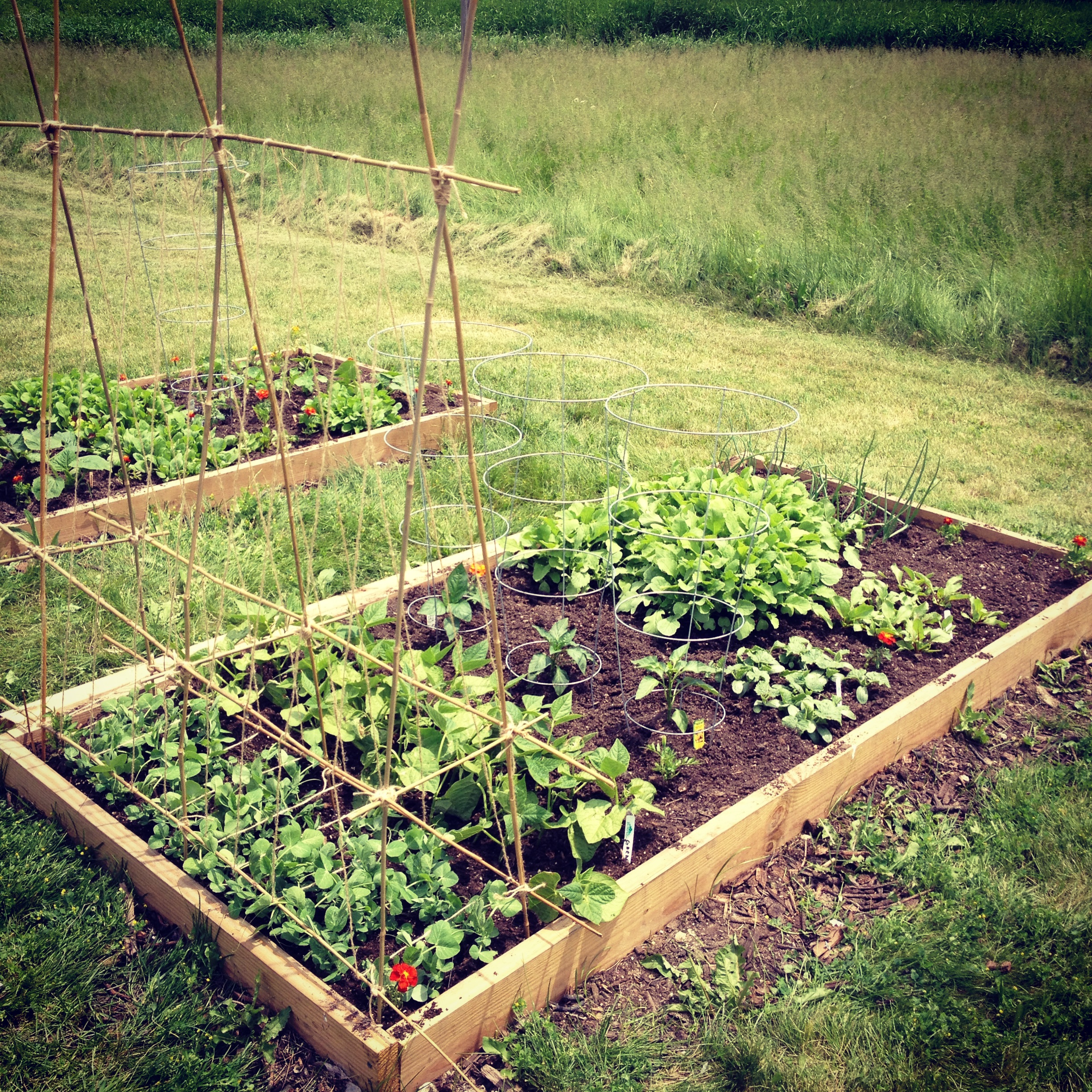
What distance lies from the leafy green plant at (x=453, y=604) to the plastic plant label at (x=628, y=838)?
0.87 metres

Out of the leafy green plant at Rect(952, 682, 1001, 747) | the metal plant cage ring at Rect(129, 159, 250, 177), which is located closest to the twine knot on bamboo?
the metal plant cage ring at Rect(129, 159, 250, 177)

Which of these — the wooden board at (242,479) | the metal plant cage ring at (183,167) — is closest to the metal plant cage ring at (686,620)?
the wooden board at (242,479)

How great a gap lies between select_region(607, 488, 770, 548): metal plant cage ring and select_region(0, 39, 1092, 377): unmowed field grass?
149 inches

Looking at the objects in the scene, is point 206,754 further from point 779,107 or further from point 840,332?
point 779,107

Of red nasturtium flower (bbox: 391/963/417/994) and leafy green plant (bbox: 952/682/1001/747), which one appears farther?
leafy green plant (bbox: 952/682/1001/747)

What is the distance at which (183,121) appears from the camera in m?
11.0

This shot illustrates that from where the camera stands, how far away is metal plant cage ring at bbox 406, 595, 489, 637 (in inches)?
116

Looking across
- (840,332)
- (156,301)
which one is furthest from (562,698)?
(156,301)

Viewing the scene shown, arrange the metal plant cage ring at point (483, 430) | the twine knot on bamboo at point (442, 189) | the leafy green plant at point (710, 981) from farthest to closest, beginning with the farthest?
the metal plant cage ring at point (483, 430), the leafy green plant at point (710, 981), the twine knot on bamboo at point (442, 189)

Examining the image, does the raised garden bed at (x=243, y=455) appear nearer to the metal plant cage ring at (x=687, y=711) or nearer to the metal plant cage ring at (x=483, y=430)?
the metal plant cage ring at (x=483, y=430)

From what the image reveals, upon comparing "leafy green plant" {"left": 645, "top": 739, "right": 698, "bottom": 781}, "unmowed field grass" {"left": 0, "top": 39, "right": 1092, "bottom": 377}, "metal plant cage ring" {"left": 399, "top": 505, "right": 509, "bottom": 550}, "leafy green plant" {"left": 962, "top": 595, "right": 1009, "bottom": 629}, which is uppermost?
"unmowed field grass" {"left": 0, "top": 39, "right": 1092, "bottom": 377}

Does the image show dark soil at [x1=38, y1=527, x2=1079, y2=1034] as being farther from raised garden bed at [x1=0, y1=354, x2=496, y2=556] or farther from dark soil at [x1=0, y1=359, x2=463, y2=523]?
dark soil at [x1=0, y1=359, x2=463, y2=523]

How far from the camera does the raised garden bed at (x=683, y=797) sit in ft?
5.92

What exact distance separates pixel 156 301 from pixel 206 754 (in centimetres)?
526
